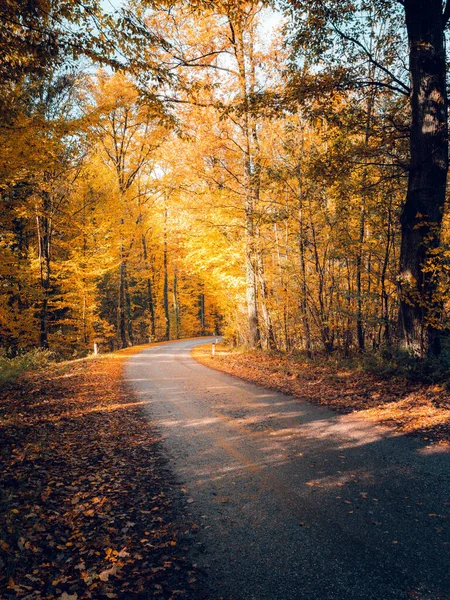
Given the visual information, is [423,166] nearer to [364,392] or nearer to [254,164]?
[364,392]

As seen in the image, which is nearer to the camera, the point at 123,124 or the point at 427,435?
the point at 427,435

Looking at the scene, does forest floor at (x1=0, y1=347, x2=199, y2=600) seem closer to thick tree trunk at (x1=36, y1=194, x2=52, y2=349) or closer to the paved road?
the paved road

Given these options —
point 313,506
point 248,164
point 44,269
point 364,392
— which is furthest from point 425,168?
point 44,269

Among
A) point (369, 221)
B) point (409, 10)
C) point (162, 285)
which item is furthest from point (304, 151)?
A: point (162, 285)

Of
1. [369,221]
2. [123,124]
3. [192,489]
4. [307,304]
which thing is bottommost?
[192,489]

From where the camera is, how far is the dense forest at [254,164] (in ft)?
25.6

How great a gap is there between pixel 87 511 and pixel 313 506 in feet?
8.34

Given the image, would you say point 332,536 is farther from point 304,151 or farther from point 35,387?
point 304,151

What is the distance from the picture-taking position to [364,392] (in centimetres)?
830

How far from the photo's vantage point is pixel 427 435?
18.5 feet

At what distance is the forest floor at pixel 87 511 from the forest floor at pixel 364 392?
4.02 meters

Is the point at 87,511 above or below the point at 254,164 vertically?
below

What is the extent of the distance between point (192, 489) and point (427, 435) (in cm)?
378

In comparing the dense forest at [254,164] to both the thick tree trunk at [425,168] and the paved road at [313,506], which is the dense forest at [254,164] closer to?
the thick tree trunk at [425,168]
